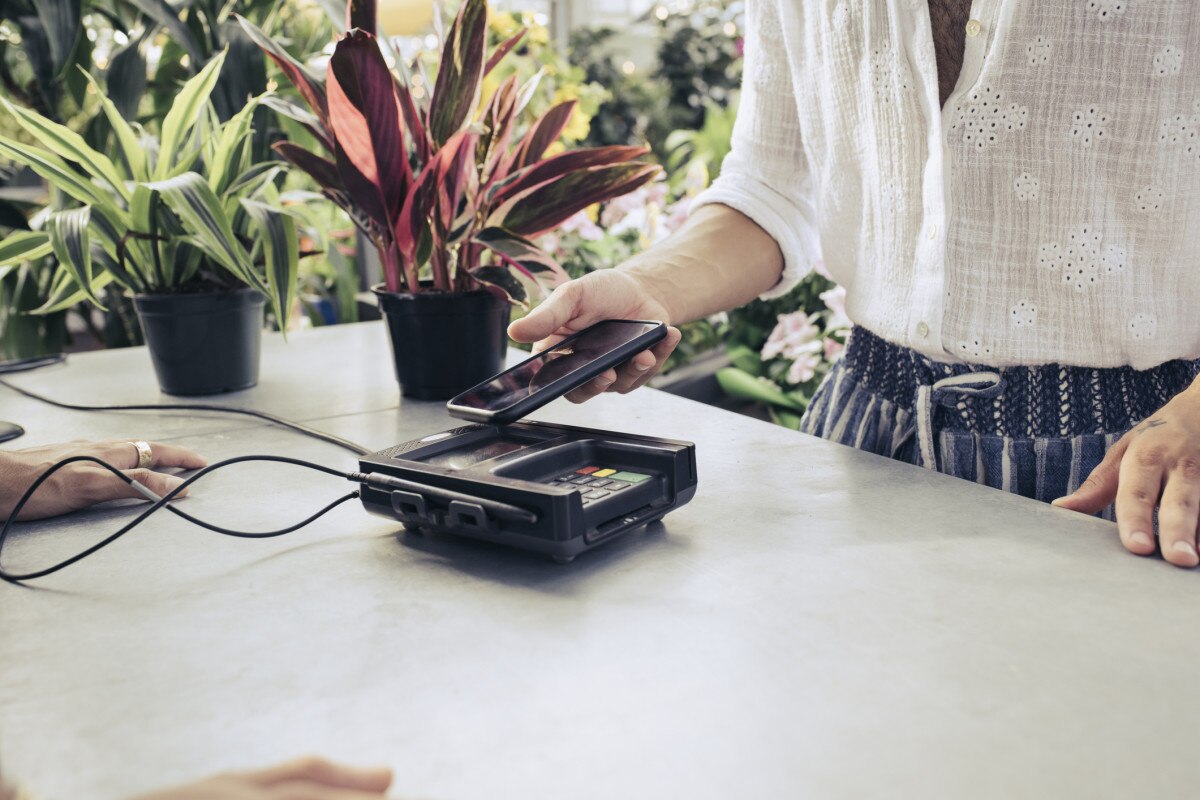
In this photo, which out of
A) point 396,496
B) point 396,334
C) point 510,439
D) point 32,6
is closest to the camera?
point 396,496

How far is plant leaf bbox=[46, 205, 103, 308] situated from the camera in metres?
1.15

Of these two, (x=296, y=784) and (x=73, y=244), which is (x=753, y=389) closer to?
(x=73, y=244)

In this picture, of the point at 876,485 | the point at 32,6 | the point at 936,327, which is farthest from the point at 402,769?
the point at 32,6

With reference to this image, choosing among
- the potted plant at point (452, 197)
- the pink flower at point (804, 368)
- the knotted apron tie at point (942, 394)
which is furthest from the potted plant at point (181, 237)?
the pink flower at point (804, 368)

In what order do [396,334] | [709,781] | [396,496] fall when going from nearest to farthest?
[709,781] → [396,496] → [396,334]

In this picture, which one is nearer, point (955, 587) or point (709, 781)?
point (709, 781)

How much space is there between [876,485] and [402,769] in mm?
523

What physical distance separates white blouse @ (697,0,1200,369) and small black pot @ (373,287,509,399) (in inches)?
18.2

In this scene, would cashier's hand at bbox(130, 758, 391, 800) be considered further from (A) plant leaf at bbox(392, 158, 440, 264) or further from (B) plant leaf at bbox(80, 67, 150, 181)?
(B) plant leaf at bbox(80, 67, 150, 181)

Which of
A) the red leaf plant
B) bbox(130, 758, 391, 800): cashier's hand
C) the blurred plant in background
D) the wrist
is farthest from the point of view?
the blurred plant in background

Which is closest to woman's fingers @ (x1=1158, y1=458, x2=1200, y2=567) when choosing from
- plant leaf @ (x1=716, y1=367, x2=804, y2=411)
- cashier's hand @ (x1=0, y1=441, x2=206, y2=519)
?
cashier's hand @ (x1=0, y1=441, x2=206, y2=519)

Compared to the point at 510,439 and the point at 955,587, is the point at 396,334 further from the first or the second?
the point at 955,587

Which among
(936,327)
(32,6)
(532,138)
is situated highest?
(32,6)

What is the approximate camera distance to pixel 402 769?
18.5 inches
